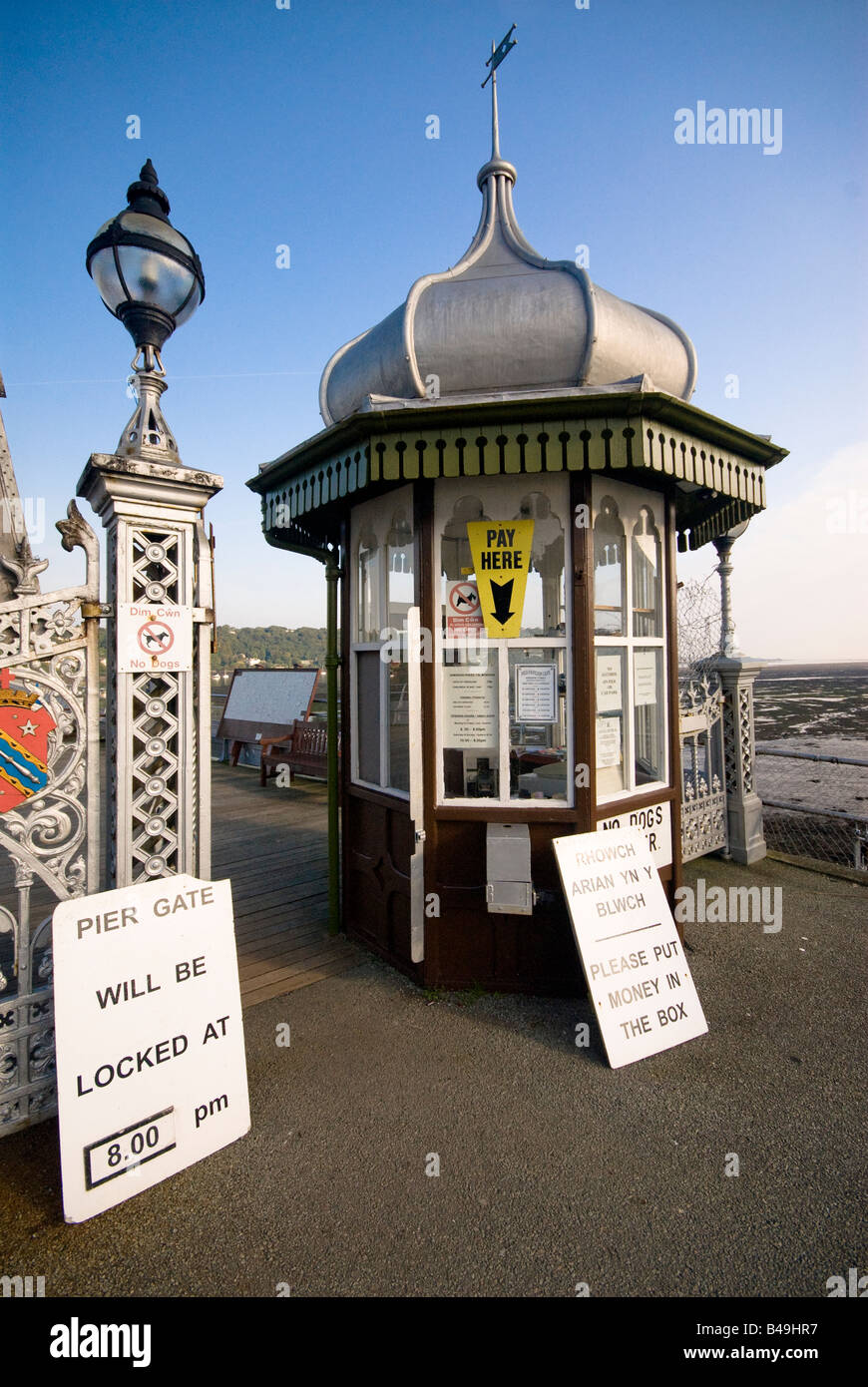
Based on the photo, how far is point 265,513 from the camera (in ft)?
18.2

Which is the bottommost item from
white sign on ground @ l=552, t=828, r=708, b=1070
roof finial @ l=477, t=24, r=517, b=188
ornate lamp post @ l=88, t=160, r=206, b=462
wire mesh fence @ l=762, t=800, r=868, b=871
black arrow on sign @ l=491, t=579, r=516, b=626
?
wire mesh fence @ l=762, t=800, r=868, b=871

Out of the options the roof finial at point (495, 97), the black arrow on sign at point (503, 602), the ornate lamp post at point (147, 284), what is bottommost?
the black arrow on sign at point (503, 602)

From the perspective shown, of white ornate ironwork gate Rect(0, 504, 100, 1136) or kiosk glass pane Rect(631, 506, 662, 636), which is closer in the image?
white ornate ironwork gate Rect(0, 504, 100, 1136)

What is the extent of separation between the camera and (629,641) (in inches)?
185

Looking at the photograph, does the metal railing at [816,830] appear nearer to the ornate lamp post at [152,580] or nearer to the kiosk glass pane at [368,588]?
→ the kiosk glass pane at [368,588]

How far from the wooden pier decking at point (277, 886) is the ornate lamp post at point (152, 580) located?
1.96 m

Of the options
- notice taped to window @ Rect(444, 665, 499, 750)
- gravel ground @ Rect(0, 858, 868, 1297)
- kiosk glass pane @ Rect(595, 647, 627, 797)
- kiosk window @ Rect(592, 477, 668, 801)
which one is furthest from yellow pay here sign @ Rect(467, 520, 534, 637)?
gravel ground @ Rect(0, 858, 868, 1297)

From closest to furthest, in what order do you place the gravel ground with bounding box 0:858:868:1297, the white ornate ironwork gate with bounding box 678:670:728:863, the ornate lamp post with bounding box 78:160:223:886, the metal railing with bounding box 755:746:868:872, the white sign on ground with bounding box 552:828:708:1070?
the gravel ground with bounding box 0:858:868:1297 < the ornate lamp post with bounding box 78:160:223:886 < the white sign on ground with bounding box 552:828:708:1070 < the white ornate ironwork gate with bounding box 678:670:728:863 < the metal railing with bounding box 755:746:868:872

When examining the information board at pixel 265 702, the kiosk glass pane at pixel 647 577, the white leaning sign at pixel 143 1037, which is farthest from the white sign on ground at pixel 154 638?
the information board at pixel 265 702

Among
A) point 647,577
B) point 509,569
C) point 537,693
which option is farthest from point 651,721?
point 509,569

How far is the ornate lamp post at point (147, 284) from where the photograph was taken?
2.92 metres

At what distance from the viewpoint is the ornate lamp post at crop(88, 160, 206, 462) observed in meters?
2.92

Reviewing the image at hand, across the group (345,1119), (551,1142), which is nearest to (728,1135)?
(551,1142)

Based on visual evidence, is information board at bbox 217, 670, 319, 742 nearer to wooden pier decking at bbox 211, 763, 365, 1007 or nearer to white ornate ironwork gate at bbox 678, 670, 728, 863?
wooden pier decking at bbox 211, 763, 365, 1007
